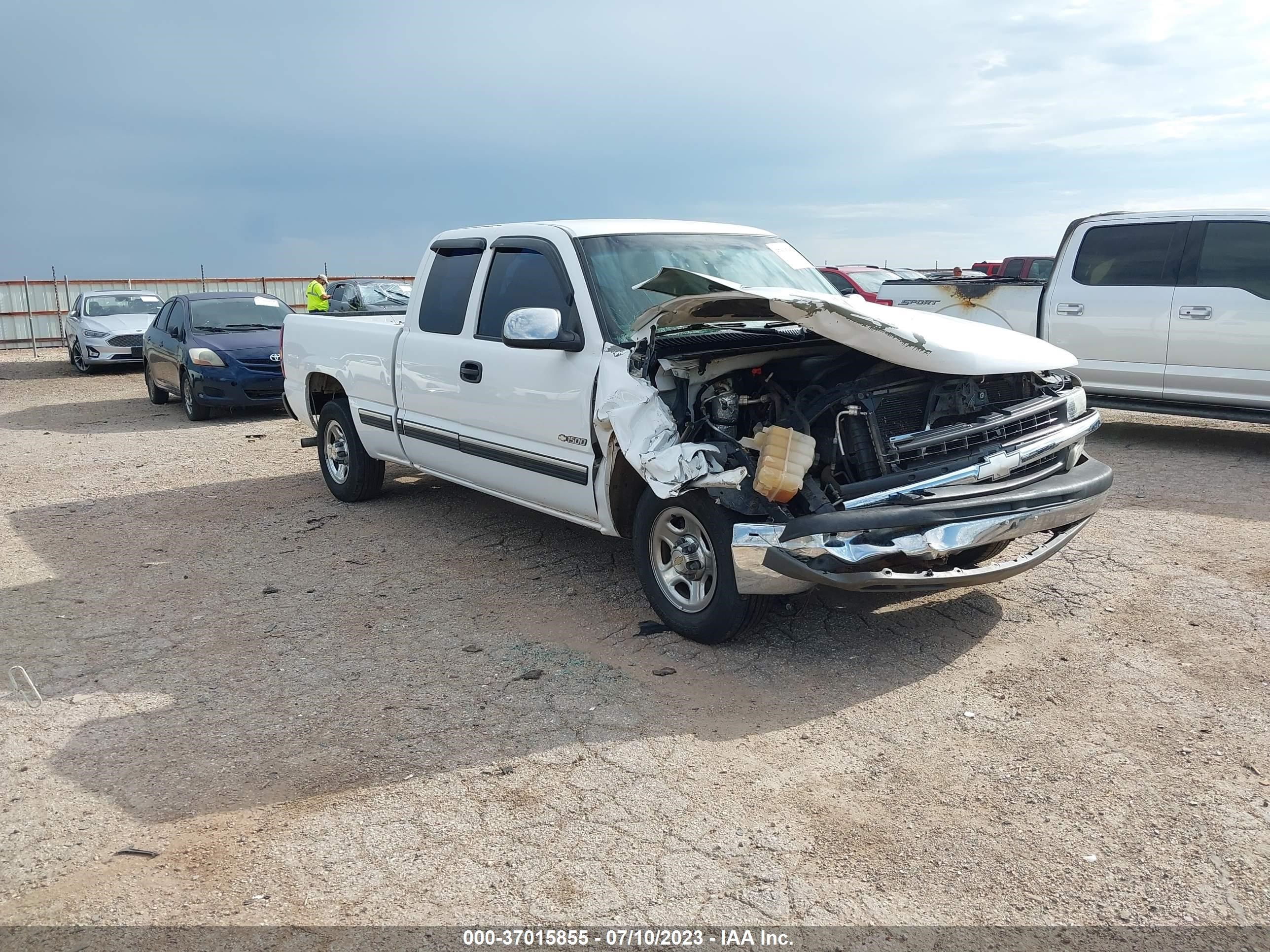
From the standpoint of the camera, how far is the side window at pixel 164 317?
46.9ft

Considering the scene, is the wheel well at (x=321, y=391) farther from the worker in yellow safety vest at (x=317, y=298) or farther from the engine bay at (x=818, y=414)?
the worker in yellow safety vest at (x=317, y=298)

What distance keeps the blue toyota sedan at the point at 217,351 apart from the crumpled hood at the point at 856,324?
9.22 m

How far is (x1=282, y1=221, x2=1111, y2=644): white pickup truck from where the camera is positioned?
416 centimetres

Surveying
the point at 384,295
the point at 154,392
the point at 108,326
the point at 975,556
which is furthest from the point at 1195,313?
the point at 108,326

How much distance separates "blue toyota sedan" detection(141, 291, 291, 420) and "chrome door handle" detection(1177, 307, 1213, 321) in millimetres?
9789

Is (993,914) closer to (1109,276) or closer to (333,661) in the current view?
(333,661)

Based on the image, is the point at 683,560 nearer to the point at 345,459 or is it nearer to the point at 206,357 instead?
the point at 345,459

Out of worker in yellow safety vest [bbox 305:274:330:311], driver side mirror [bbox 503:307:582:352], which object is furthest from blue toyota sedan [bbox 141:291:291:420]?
driver side mirror [bbox 503:307:582:352]

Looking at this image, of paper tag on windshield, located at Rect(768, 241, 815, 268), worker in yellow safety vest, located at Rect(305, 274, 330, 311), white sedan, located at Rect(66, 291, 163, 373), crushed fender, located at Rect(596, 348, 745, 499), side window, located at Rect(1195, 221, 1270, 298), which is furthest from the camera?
white sedan, located at Rect(66, 291, 163, 373)

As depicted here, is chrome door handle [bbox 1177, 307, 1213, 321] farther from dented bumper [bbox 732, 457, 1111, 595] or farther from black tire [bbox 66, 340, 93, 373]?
black tire [bbox 66, 340, 93, 373]

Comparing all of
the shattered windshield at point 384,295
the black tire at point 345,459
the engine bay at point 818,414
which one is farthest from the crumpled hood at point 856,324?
the shattered windshield at point 384,295

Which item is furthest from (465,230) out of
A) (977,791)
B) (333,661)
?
(977,791)

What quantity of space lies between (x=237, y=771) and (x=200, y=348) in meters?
10.3

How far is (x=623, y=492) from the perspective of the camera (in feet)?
16.6
